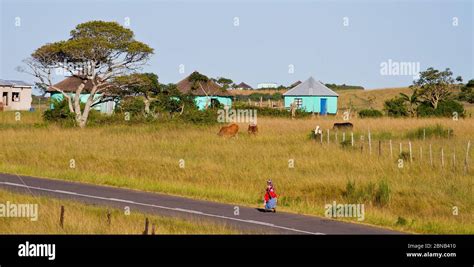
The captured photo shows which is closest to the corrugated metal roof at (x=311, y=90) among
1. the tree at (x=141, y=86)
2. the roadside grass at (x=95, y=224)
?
the tree at (x=141, y=86)

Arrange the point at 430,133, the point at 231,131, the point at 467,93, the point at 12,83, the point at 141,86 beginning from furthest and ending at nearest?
the point at 12,83 → the point at 467,93 → the point at 141,86 → the point at 231,131 → the point at 430,133

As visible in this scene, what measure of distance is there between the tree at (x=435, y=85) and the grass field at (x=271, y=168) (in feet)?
95.2

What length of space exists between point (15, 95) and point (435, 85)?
42.6 metres

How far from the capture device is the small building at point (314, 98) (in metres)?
73.6

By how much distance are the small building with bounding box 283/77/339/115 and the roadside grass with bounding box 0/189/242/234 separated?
55.1 metres

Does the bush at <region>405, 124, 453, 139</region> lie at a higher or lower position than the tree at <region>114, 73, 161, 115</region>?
lower

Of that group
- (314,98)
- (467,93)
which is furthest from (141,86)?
(467,93)

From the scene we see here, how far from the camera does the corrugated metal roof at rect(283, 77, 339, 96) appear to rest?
7369 centimetres

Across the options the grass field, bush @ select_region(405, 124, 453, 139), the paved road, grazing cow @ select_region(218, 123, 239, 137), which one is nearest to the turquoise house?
the grass field

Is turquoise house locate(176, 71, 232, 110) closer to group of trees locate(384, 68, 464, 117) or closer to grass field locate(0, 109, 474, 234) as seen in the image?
group of trees locate(384, 68, 464, 117)

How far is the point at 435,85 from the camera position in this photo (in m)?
70.8

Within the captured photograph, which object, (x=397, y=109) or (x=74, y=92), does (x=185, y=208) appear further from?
(x=74, y=92)
